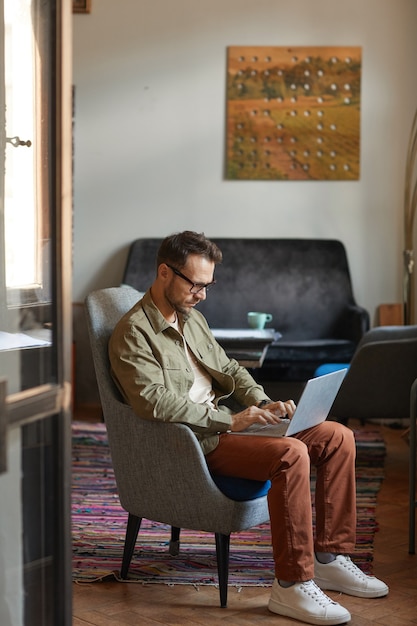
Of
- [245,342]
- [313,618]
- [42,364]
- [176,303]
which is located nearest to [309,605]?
[313,618]

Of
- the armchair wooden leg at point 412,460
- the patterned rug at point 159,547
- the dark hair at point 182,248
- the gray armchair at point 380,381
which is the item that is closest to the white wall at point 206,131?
the gray armchair at point 380,381

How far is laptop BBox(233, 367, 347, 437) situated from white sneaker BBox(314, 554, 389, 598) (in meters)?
0.42

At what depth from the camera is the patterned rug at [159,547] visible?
2986mm

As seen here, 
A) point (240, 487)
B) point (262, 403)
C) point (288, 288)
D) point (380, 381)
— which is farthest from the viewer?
point (288, 288)

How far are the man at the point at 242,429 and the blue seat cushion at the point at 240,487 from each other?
0.08 ft

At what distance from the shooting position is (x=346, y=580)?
284 centimetres

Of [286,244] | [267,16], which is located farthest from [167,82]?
[286,244]

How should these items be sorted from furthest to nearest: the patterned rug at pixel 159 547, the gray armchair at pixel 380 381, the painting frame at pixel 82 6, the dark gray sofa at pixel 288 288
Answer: the painting frame at pixel 82 6, the dark gray sofa at pixel 288 288, the gray armchair at pixel 380 381, the patterned rug at pixel 159 547

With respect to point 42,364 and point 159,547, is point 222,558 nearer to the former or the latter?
point 159,547

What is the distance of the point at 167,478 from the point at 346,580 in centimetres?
63

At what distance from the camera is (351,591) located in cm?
284

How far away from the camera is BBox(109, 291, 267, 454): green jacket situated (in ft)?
8.67

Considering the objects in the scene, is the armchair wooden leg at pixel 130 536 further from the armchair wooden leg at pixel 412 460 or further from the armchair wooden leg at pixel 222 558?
the armchair wooden leg at pixel 412 460

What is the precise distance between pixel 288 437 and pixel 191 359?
1.35 ft
